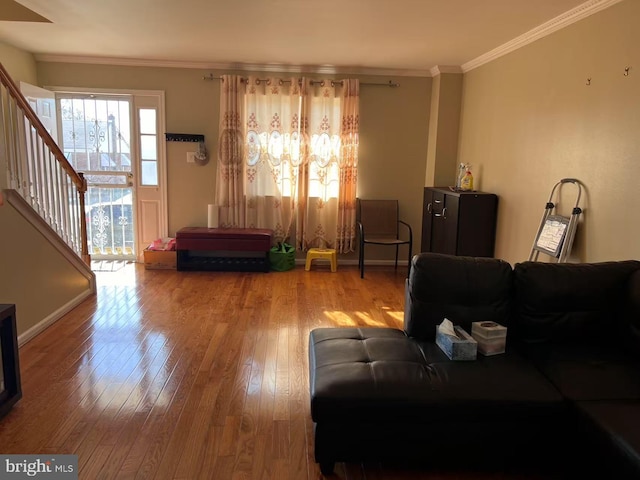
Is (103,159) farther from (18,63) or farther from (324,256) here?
Result: (324,256)

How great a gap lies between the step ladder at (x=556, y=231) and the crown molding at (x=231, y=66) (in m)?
2.72

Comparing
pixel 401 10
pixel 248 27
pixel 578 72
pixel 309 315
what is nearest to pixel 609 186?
pixel 578 72

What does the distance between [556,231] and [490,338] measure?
147 cm

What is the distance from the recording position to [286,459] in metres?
2.08

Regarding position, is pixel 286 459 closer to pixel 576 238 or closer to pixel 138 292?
pixel 576 238

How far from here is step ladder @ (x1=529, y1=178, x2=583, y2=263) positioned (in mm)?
3160

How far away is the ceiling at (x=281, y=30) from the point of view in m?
3.25

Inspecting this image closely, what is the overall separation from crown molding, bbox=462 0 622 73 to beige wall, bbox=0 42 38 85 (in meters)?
4.79

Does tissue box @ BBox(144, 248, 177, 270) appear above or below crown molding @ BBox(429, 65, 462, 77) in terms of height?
below

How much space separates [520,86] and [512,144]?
50 cm

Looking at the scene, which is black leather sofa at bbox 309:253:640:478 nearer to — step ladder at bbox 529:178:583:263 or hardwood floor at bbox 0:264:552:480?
hardwood floor at bbox 0:264:552:480

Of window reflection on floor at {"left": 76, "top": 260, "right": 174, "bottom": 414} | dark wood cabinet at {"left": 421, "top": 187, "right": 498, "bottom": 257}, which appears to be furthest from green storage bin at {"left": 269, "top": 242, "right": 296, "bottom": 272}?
dark wood cabinet at {"left": 421, "top": 187, "right": 498, "bottom": 257}

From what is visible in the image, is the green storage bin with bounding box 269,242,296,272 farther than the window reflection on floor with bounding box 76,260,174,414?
Yes

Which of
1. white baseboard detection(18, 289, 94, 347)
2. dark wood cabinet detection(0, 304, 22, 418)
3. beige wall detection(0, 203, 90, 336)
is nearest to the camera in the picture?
dark wood cabinet detection(0, 304, 22, 418)
